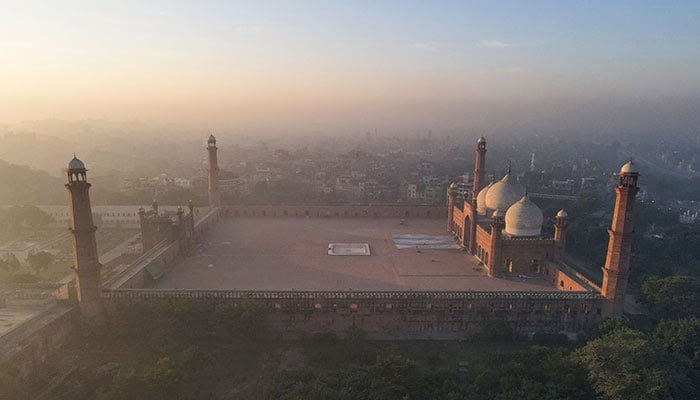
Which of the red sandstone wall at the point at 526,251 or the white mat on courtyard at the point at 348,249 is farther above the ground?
the red sandstone wall at the point at 526,251

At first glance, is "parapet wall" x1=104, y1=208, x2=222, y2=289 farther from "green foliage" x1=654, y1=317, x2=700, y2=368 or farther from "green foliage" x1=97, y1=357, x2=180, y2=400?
"green foliage" x1=654, y1=317, x2=700, y2=368

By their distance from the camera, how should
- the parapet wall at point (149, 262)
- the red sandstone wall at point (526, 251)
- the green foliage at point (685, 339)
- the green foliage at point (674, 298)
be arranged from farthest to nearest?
the red sandstone wall at point (526, 251), the green foliage at point (674, 298), the parapet wall at point (149, 262), the green foliage at point (685, 339)

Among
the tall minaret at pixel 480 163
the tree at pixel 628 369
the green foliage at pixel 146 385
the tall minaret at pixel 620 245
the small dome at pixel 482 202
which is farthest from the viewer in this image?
the tall minaret at pixel 480 163

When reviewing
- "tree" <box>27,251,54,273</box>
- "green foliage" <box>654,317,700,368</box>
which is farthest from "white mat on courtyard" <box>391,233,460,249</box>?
"tree" <box>27,251,54,273</box>

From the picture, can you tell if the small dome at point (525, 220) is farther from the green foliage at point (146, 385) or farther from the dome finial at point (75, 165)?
the dome finial at point (75, 165)

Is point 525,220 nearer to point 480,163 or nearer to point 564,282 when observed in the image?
point 564,282

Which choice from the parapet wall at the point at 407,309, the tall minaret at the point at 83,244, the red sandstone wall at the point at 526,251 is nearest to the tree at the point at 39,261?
the tall minaret at the point at 83,244

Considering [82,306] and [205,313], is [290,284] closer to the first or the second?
[205,313]
